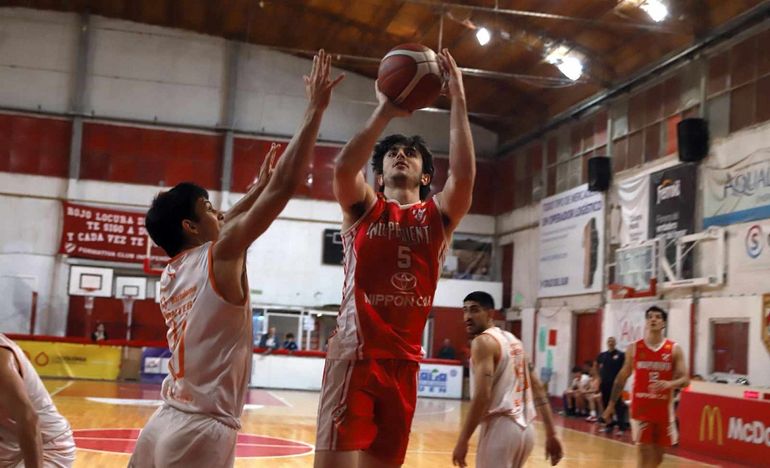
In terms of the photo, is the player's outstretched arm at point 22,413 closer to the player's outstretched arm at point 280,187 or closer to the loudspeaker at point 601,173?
the player's outstretched arm at point 280,187

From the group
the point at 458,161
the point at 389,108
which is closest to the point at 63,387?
the point at 458,161

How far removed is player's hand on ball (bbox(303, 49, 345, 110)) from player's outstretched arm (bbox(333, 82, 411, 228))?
1.65ft

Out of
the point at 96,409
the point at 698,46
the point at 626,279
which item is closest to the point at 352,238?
the point at 96,409

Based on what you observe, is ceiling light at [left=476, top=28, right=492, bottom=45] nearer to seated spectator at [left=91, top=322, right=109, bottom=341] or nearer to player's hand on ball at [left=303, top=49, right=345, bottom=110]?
seated spectator at [left=91, top=322, right=109, bottom=341]

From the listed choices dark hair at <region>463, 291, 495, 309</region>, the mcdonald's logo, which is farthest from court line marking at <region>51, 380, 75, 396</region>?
dark hair at <region>463, 291, 495, 309</region>

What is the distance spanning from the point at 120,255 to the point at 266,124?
529cm

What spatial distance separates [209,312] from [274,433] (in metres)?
9.92

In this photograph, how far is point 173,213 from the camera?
3289mm

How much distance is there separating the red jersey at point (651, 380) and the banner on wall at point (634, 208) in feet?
33.4

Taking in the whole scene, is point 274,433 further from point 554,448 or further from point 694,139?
point 694,139

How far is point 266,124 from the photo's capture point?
85.5 feet

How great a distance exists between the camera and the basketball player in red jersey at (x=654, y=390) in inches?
331

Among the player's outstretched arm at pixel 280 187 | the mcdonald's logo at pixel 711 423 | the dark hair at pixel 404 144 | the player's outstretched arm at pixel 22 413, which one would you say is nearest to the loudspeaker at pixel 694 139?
the mcdonald's logo at pixel 711 423

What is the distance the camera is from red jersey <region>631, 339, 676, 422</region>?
8.42 meters
